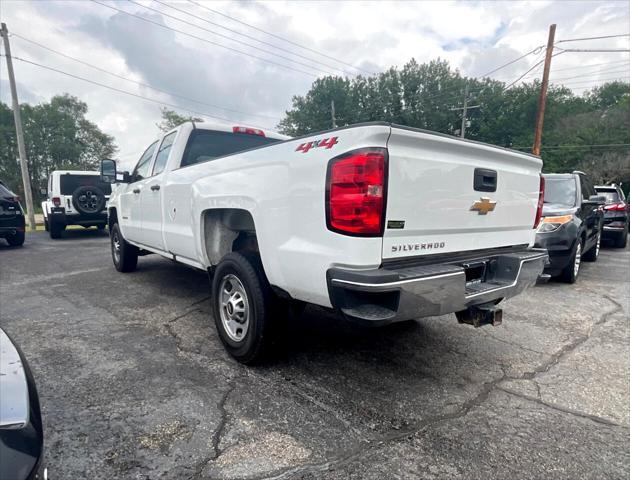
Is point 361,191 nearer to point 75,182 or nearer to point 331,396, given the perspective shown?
point 331,396

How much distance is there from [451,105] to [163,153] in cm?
4610

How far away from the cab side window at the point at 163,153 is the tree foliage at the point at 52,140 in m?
54.8

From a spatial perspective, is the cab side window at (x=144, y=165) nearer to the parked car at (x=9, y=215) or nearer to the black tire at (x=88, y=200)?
the parked car at (x=9, y=215)

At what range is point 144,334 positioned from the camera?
11.8 ft

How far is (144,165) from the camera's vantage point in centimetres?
512

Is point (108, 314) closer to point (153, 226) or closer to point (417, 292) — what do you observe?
point (153, 226)

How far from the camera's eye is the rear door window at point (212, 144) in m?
4.12

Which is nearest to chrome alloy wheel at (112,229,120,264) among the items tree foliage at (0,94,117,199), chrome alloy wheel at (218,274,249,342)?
chrome alloy wheel at (218,274,249,342)

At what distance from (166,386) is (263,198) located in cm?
148

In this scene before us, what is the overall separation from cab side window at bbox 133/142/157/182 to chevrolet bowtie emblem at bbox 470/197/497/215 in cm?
400

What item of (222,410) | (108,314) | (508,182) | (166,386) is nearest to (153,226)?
(108,314)

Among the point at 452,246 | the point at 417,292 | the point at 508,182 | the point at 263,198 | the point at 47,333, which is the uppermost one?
the point at 508,182

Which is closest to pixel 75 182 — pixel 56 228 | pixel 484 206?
pixel 56 228

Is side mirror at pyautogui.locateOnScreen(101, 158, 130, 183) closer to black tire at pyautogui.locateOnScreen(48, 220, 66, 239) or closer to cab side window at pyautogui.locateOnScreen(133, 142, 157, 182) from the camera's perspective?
cab side window at pyautogui.locateOnScreen(133, 142, 157, 182)
